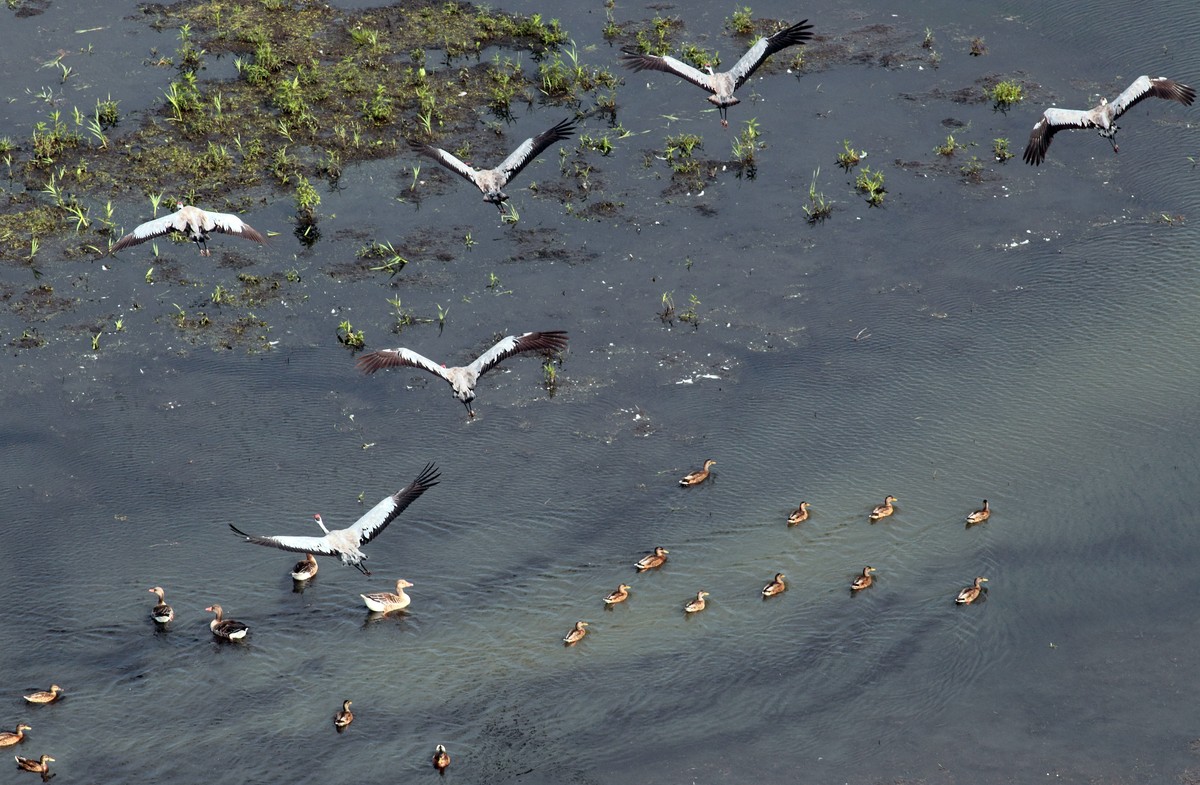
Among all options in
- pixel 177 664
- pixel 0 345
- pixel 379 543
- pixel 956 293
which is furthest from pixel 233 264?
pixel 956 293

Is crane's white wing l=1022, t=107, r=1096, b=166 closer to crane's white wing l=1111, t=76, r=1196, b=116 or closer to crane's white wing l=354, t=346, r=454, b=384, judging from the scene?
crane's white wing l=1111, t=76, r=1196, b=116

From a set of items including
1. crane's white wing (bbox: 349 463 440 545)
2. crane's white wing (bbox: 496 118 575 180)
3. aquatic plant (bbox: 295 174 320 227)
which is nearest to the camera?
crane's white wing (bbox: 349 463 440 545)

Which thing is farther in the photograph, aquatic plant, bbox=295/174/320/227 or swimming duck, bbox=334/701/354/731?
aquatic plant, bbox=295/174/320/227

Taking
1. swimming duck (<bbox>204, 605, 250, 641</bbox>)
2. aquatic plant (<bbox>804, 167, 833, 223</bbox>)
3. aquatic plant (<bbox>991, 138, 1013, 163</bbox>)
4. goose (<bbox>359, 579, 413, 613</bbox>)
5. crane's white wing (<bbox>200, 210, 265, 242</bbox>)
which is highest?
aquatic plant (<bbox>991, 138, 1013, 163</bbox>)

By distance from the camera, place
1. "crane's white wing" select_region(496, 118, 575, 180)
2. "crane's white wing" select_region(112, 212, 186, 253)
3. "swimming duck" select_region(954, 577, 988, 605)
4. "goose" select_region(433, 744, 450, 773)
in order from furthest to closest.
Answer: "crane's white wing" select_region(496, 118, 575, 180)
"crane's white wing" select_region(112, 212, 186, 253)
"swimming duck" select_region(954, 577, 988, 605)
"goose" select_region(433, 744, 450, 773)

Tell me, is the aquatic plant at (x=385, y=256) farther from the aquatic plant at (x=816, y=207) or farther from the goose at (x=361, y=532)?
the aquatic plant at (x=816, y=207)

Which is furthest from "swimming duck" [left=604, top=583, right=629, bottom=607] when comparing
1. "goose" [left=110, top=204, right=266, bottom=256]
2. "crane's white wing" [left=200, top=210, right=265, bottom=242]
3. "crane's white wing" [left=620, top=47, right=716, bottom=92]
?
"crane's white wing" [left=620, top=47, right=716, bottom=92]

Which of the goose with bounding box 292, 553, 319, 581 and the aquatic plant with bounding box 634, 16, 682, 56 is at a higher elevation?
the aquatic plant with bounding box 634, 16, 682, 56
